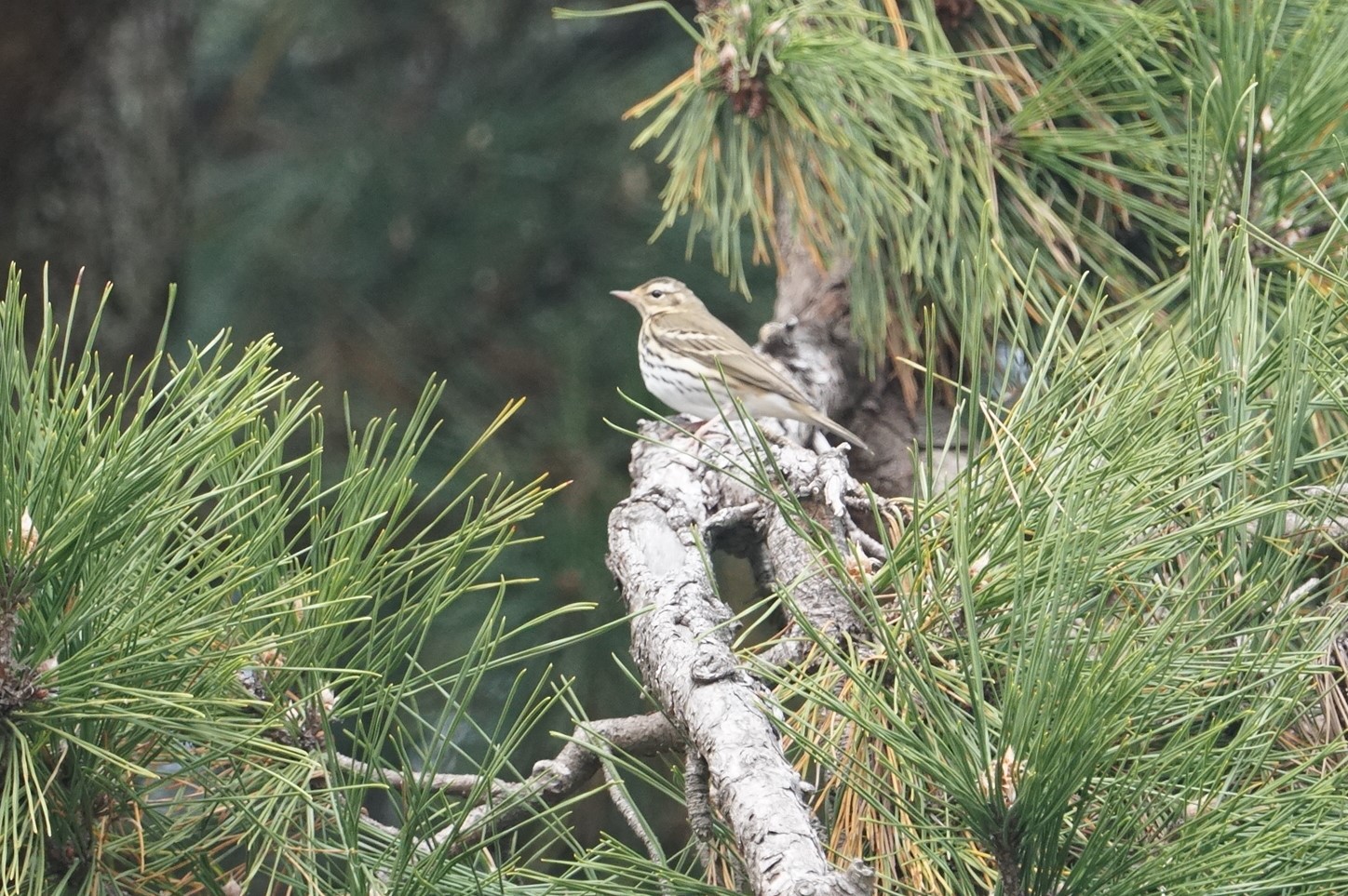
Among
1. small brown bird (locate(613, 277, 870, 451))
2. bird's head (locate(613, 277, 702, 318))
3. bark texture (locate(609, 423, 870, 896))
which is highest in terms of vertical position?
bark texture (locate(609, 423, 870, 896))

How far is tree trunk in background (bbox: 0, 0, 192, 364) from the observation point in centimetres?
269

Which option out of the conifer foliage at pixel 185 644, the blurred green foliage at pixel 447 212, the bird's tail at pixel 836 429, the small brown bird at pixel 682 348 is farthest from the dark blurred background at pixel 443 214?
the conifer foliage at pixel 185 644

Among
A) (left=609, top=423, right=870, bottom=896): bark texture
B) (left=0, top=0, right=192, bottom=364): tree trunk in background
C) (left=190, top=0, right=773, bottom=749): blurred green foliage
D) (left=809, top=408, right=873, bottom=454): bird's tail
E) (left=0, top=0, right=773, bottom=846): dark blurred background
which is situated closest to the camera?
(left=609, top=423, right=870, bottom=896): bark texture

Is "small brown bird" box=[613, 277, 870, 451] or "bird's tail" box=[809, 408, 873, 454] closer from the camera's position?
"bird's tail" box=[809, 408, 873, 454]

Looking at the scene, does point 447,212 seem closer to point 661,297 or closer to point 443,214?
point 443,214

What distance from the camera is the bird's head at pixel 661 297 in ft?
10.3

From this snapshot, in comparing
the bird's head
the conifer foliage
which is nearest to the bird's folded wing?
the bird's head

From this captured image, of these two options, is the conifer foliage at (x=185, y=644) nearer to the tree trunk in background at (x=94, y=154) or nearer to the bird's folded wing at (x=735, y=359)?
the bird's folded wing at (x=735, y=359)

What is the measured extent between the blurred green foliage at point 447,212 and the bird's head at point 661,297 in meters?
0.21

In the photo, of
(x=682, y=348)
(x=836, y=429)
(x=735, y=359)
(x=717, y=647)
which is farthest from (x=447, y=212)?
(x=717, y=647)

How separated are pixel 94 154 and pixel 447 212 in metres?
0.93

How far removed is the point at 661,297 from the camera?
3160 mm

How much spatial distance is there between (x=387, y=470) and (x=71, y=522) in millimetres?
277

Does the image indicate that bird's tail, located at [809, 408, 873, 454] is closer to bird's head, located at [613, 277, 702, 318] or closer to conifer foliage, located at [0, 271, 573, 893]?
bird's head, located at [613, 277, 702, 318]
